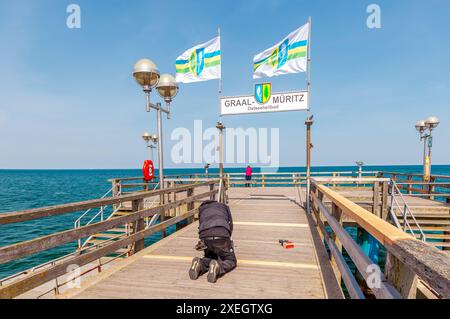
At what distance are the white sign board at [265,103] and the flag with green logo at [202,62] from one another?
1.55 meters

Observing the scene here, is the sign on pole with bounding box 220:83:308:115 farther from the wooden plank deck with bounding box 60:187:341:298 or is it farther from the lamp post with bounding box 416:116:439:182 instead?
the lamp post with bounding box 416:116:439:182

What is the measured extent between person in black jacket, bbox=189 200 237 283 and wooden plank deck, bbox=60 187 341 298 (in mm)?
152

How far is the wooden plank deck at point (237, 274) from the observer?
119 inches

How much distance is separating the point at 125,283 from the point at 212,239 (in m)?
1.39

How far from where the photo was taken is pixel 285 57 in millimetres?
9133

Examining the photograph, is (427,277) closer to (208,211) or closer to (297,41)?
(208,211)

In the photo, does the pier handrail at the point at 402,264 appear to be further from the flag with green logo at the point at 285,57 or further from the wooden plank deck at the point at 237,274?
the flag with green logo at the point at 285,57

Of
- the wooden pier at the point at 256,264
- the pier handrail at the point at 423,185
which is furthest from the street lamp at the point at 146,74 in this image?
the pier handrail at the point at 423,185

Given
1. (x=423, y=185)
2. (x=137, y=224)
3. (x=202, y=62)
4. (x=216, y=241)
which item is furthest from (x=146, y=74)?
(x=423, y=185)

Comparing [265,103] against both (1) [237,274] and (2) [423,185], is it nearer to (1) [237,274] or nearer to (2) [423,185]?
(1) [237,274]

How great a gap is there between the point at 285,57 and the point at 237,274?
843cm

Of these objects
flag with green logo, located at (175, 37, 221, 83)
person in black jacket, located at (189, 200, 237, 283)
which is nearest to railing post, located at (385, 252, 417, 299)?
person in black jacket, located at (189, 200, 237, 283)

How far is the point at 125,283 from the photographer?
3283 millimetres
